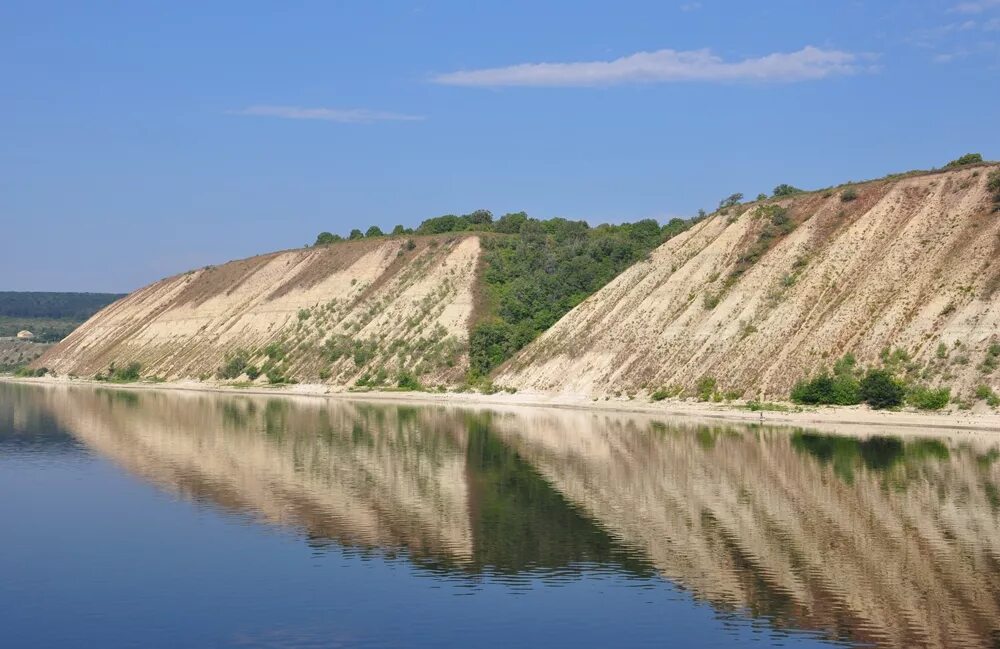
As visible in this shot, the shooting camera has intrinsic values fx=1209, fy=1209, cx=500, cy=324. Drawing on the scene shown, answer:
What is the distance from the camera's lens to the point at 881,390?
60.4m

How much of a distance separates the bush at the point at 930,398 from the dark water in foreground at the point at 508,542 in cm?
586

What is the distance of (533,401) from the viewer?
263 feet

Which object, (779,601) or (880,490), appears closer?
(779,601)

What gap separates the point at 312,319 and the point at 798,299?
54184 millimetres

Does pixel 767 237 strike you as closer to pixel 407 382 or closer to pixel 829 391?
pixel 829 391

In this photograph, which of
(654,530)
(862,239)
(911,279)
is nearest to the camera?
(654,530)

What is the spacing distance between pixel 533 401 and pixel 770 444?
31.0m

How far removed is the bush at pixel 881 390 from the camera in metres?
60.0

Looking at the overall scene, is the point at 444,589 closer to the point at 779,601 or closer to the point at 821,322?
→ the point at 779,601

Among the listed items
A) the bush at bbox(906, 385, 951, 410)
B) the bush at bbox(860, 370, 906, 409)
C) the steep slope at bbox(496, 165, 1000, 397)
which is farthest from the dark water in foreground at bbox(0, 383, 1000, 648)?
the steep slope at bbox(496, 165, 1000, 397)

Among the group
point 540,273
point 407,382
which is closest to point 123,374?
point 407,382

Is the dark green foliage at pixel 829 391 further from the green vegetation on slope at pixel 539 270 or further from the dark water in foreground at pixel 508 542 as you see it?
the green vegetation on slope at pixel 539 270

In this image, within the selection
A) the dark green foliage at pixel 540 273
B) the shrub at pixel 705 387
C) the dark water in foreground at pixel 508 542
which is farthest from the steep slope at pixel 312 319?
the dark water in foreground at pixel 508 542

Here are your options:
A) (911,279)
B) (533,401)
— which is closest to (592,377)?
(533,401)
